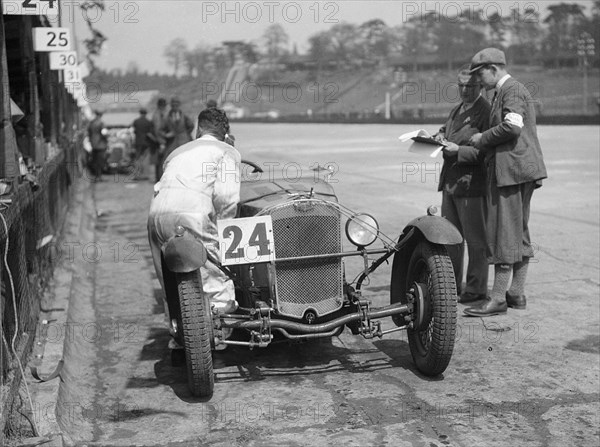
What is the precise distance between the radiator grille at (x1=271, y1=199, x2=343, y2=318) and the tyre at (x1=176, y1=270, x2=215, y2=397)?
1.92 feet

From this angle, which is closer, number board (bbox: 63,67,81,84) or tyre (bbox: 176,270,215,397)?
tyre (bbox: 176,270,215,397)

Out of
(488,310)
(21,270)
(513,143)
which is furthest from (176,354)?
(513,143)

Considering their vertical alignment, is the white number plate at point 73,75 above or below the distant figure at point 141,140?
above

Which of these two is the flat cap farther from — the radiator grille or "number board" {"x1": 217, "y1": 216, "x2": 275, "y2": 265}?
"number board" {"x1": 217, "y1": 216, "x2": 275, "y2": 265}

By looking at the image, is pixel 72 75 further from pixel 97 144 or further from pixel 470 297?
pixel 470 297

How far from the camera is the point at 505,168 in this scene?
22.6 ft

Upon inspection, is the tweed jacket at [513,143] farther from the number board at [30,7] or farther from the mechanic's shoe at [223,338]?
the number board at [30,7]

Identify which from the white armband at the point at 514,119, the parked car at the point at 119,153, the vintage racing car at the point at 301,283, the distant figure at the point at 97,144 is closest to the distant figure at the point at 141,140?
the distant figure at the point at 97,144

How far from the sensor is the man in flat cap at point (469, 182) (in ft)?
23.8

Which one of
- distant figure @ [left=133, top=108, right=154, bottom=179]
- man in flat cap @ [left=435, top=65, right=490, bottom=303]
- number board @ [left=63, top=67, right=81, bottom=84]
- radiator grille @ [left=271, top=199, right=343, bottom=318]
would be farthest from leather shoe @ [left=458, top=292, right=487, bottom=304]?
distant figure @ [left=133, top=108, right=154, bottom=179]

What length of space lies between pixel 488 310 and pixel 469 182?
3.60ft

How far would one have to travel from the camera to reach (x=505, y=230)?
22.6ft

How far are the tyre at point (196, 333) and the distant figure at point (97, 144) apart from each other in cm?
1781

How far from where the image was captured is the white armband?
6.73 metres
